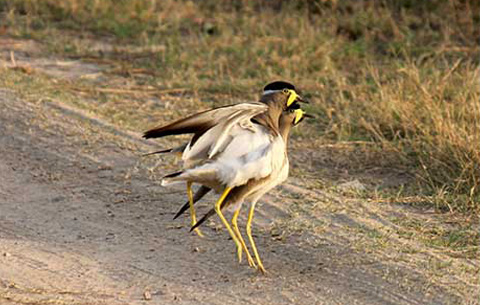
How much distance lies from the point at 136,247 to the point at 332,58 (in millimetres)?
4550

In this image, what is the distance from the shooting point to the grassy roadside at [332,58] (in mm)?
6645

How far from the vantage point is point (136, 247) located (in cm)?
509

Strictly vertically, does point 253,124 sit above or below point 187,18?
above

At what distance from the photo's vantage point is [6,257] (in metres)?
4.80

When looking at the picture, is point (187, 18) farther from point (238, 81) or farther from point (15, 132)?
point (15, 132)

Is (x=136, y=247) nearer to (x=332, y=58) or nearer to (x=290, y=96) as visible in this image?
(x=290, y=96)

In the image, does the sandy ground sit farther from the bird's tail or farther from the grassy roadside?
the grassy roadside

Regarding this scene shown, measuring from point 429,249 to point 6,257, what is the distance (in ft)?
7.10

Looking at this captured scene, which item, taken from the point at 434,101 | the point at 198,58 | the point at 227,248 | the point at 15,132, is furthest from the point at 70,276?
the point at 198,58

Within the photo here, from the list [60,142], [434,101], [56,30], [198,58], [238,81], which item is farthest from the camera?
[56,30]

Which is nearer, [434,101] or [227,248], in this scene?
[227,248]

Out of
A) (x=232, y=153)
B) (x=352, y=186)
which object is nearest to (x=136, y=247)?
(x=232, y=153)

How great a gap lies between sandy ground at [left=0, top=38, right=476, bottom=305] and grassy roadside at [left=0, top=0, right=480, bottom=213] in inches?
40.7

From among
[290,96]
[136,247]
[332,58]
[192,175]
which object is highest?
[290,96]
